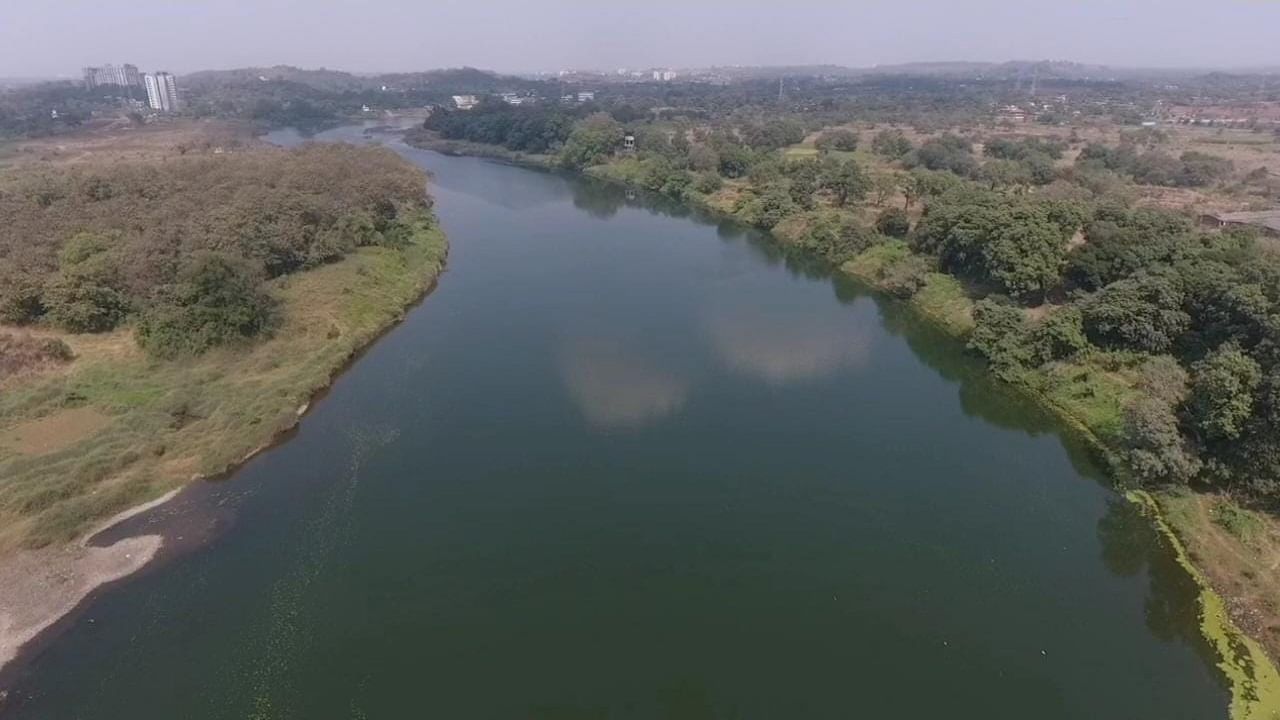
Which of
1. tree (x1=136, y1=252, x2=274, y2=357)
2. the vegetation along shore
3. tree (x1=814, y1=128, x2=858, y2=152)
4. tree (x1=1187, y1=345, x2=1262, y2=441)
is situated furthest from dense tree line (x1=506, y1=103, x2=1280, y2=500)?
tree (x1=136, y1=252, x2=274, y2=357)

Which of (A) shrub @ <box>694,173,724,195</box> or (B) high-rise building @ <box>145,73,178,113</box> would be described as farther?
(B) high-rise building @ <box>145,73,178,113</box>

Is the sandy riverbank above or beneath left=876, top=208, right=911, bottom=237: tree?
beneath

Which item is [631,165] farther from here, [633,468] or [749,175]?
[633,468]

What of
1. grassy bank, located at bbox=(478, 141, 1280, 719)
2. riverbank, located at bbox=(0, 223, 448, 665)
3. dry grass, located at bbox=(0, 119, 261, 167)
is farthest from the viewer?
dry grass, located at bbox=(0, 119, 261, 167)

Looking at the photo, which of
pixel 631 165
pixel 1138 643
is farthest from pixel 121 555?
pixel 631 165

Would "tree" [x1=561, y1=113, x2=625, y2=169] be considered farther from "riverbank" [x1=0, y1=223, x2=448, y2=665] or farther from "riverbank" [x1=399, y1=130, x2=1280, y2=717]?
"riverbank" [x1=399, y1=130, x2=1280, y2=717]

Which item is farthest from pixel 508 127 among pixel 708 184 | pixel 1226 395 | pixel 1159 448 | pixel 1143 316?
pixel 1226 395

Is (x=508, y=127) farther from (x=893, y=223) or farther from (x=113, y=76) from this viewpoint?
(x=113, y=76)
